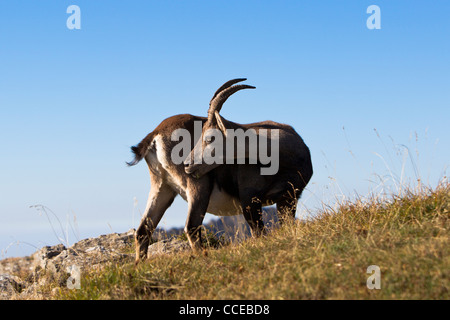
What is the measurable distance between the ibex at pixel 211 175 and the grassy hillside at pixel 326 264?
3.91 feet

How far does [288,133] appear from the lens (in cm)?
930

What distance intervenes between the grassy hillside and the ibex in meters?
1.19

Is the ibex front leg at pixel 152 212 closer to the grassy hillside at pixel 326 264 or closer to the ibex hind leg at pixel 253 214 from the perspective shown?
the ibex hind leg at pixel 253 214

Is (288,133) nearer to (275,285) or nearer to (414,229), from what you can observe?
(414,229)

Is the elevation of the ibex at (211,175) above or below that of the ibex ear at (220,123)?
below

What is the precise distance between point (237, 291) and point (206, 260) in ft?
5.38

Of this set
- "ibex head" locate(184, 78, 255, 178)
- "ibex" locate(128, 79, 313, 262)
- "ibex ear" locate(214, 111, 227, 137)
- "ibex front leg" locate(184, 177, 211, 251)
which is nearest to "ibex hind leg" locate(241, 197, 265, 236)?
"ibex" locate(128, 79, 313, 262)

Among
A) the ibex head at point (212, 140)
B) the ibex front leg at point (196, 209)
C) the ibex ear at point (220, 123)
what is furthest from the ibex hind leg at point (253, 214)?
the ibex ear at point (220, 123)

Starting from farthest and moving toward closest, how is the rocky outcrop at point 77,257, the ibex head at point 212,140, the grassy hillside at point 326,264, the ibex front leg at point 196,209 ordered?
1. the ibex head at point 212,140
2. the rocky outcrop at point 77,257
3. the ibex front leg at point 196,209
4. the grassy hillside at point 326,264

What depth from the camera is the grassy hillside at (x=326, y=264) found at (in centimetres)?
448

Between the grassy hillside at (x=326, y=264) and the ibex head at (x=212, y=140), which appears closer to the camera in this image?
the grassy hillside at (x=326, y=264)

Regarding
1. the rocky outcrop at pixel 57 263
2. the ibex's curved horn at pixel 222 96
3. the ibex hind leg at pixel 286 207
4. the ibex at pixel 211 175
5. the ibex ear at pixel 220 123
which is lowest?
the rocky outcrop at pixel 57 263

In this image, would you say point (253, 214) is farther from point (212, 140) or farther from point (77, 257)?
point (77, 257)
